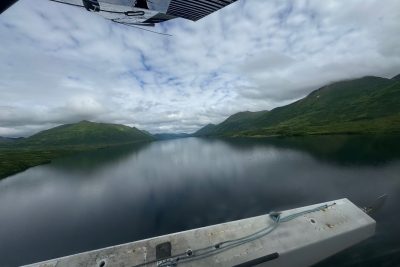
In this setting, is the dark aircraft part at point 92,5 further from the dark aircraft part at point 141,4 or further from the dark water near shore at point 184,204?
the dark water near shore at point 184,204

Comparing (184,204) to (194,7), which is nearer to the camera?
(194,7)

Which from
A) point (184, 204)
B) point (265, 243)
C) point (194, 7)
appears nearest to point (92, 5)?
point (194, 7)

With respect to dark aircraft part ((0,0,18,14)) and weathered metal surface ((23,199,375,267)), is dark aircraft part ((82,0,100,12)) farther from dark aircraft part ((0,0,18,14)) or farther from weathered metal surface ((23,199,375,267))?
weathered metal surface ((23,199,375,267))

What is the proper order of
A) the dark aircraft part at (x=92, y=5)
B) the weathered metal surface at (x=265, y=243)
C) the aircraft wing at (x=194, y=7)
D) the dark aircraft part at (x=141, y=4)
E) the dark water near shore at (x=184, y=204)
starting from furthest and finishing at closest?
the dark water near shore at (x=184, y=204) → the weathered metal surface at (x=265, y=243) → the aircraft wing at (x=194, y=7) → the dark aircraft part at (x=141, y=4) → the dark aircraft part at (x=92, y=5)

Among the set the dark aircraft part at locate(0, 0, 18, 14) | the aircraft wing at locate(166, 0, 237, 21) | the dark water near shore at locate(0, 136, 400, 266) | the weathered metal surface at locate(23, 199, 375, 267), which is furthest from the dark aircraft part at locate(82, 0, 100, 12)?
the dark water near shore at locate(0, 136, 400, 266)

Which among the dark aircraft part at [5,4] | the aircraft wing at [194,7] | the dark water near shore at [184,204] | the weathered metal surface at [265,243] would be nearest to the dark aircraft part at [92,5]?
the aircraft wing at [194,7]

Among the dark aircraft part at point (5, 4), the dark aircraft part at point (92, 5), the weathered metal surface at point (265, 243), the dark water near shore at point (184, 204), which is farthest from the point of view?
the dark water near shore at point (184, 204)

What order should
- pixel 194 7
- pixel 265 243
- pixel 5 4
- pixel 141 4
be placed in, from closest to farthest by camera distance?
pixel 5 4, pixel 141 4, pixel 194 7, pixel 265 243

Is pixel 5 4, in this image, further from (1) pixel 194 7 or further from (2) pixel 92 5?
(1) pixel 194 7
